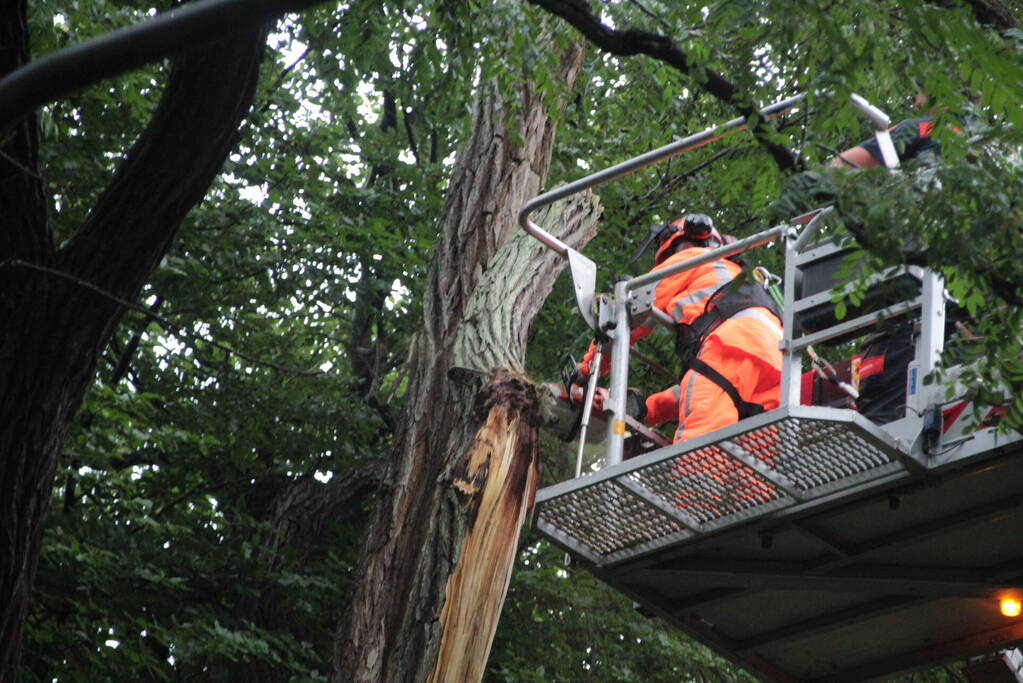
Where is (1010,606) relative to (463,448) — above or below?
below

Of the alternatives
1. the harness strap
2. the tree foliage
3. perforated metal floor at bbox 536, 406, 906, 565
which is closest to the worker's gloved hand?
the harness strap

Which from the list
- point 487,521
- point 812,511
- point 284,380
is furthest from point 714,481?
point 284,380

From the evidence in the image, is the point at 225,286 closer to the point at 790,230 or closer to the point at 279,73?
the point at 279,73

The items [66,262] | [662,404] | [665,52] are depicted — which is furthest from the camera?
[662,404]

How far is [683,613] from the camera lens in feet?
24.1

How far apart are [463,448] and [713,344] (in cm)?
127

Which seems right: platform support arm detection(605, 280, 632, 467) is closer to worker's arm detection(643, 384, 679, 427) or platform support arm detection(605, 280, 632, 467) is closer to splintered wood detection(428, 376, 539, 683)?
worker's arm detection(643, 384, 679, 427)

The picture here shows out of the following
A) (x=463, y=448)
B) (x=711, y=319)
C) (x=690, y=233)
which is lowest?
(x=463, y=448)

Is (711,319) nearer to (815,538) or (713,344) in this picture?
(713,344)

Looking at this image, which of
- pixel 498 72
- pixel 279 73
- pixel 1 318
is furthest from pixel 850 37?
pixel 279 73

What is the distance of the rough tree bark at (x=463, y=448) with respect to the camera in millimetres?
6723

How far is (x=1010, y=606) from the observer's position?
6859mm

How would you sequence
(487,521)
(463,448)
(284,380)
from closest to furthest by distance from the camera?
(487,521) → (463,448) → (284,380)

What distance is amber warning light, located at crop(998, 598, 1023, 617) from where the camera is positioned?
6803 millimetres
